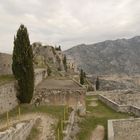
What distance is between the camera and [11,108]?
2333 cm

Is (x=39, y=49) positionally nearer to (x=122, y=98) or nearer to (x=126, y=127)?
(x=122, y=98)

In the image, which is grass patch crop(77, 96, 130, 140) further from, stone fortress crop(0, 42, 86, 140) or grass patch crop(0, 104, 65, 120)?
grass patch crop(0, 104, 65, 120)

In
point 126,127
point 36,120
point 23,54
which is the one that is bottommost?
point 126,127

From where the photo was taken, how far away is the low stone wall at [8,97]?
21500 mm

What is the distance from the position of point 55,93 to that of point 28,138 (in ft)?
38.0

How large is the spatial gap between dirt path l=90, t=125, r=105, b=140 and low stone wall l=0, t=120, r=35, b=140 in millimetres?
6348

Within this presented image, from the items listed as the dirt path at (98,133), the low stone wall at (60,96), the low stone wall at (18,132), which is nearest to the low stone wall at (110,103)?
the low stone wall at (60,96)

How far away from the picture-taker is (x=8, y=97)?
22766mm

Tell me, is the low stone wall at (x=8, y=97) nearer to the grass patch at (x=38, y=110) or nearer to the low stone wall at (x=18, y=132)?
the grass patch at (x=38, y=110)

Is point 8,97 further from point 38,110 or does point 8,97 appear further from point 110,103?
point 110,103

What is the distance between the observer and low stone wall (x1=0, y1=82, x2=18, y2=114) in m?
21.5

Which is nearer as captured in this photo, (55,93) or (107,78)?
(55,93)

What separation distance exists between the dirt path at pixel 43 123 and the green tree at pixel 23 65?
3.75 metres

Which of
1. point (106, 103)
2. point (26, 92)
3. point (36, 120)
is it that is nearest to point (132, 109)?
point (106, 103)
